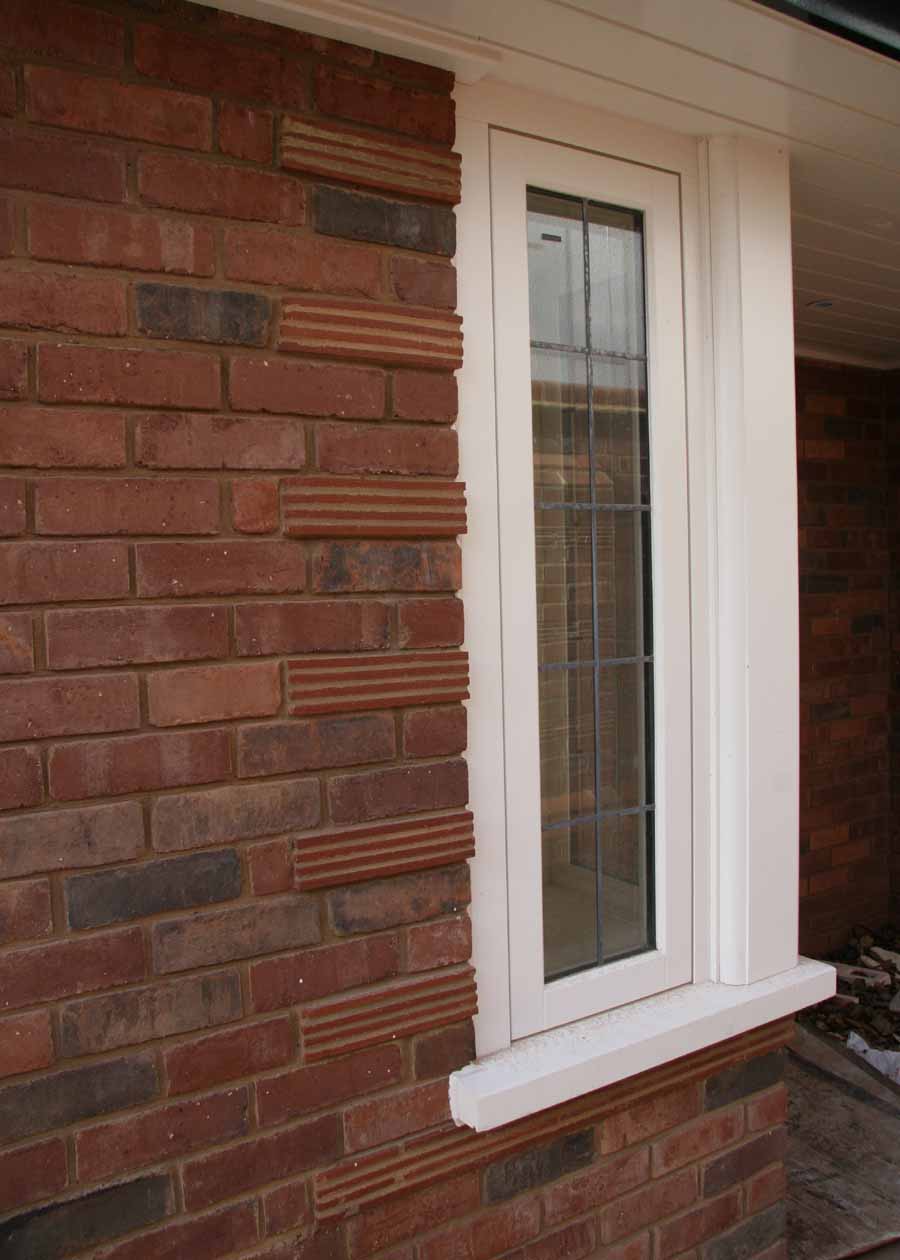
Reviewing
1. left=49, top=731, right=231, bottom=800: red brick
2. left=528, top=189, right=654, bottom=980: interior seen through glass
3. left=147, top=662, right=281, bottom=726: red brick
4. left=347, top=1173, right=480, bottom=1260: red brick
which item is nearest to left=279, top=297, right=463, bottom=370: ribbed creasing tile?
left=528, top=189, right=654, bottom=980: interior seen through glass

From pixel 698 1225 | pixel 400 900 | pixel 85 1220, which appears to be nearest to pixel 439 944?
pixel 400 900

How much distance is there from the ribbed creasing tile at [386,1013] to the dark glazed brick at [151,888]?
0.29 m

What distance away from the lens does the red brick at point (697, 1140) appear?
91.0 inches

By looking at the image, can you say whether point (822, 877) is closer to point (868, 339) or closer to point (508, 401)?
point (868, 339)

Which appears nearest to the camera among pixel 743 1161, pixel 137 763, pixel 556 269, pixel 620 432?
pixel 137 763

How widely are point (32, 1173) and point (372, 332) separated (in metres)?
1.49

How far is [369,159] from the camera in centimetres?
187

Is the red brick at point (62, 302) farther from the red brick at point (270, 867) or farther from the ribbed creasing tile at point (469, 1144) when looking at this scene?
the ribbed creasing tile at point (469, 1144)

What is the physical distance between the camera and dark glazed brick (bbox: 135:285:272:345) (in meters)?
1.67

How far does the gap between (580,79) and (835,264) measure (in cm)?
163

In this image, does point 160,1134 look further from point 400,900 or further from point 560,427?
point 560,427

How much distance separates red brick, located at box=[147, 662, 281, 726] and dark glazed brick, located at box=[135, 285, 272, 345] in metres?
0.55

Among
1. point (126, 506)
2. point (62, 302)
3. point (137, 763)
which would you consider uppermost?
point (62, 302)

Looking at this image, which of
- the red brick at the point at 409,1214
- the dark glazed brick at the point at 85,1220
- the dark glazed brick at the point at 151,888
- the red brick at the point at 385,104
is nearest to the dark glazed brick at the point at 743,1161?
the red brick at the point at 409,1214
